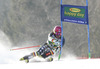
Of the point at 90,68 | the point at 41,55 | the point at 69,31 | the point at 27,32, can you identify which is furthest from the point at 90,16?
the point at 90,68

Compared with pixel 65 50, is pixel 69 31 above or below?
above

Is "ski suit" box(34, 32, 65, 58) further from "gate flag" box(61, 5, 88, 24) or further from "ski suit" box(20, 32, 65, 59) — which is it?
"gate flag" box(61, 5, 88, 24)

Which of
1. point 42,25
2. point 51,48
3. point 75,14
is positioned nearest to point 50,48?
point 51,48

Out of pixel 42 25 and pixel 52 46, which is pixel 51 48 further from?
pixel 42 25

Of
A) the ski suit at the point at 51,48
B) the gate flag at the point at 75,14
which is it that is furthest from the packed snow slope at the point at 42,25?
the gate flag at the point at 75,14

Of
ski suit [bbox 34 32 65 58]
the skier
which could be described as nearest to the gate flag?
the skier

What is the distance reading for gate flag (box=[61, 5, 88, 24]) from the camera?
18.9 feet

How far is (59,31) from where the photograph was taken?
580 cm

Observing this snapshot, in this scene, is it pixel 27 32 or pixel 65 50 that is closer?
pixel 65 50

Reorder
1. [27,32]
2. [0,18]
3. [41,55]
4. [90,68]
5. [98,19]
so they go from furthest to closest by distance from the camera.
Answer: [0,18] → [27,32] → [98,19] → [41,55] → [90,68]

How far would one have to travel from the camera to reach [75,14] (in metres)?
5.81

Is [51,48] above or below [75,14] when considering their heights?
below

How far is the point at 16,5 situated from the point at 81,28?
6.43 meters

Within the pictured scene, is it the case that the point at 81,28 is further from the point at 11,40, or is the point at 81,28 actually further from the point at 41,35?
the point at 11,40
